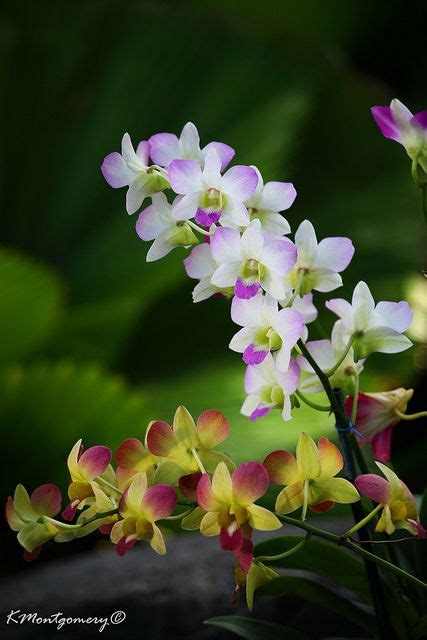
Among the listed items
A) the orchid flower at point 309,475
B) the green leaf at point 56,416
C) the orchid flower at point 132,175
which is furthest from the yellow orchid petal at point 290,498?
the green leaf at point 56,416

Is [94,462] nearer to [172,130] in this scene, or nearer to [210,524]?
[210,524]

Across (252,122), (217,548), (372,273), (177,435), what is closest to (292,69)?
(252,122)

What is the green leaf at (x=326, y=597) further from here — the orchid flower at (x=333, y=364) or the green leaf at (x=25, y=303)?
the green leaf at (x=25, y=303)

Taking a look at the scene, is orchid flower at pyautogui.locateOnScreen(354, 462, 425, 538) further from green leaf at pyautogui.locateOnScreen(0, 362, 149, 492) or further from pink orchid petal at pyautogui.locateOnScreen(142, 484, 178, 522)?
green leaf at pyautogui.locateOnScreen(0, 362, 149, 492)

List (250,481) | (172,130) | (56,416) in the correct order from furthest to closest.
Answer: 1. (172,130)
2. (56,416)
3. (250,481)

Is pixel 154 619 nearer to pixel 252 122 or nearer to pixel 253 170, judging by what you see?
pixel 253 170

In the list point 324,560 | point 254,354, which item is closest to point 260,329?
point 254,354
